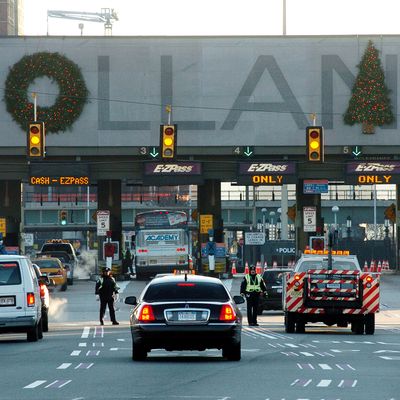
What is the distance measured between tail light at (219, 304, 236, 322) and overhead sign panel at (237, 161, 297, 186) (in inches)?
1910

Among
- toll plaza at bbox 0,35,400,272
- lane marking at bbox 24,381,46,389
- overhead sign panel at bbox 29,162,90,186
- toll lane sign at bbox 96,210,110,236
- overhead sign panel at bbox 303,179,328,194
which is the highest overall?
toll plaza at bbox 0,35,400,272

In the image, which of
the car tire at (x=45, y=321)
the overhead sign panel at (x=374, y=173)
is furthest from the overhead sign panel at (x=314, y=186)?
the car tire at (x=45, y=321)

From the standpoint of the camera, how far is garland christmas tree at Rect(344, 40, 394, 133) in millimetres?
71875

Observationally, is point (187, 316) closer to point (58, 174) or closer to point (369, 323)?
point (369, 323)

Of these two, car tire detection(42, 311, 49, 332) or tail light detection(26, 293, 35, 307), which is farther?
car tire detection(42, 311, 49, 332)

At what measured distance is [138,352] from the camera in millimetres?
22781

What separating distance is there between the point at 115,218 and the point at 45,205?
289ft

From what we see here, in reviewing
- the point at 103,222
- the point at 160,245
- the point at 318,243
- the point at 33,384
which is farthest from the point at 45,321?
the point at 160,245

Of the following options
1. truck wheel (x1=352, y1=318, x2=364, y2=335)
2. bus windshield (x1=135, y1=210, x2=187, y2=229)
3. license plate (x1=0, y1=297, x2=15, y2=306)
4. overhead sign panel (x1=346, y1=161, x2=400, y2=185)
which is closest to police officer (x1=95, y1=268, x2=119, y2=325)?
truck wheel (x1=352, y1=318, x2=364, y2=335)

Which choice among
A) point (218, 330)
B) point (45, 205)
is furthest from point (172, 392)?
point (45, 205)

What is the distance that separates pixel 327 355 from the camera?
971 inches

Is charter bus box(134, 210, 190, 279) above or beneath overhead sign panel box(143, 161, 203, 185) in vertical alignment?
beneath

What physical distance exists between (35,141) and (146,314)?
21354 mm

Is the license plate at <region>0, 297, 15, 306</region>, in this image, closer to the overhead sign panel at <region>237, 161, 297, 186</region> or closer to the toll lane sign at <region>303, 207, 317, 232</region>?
the overhead sign panel at <region>237, 161, 297, 186</region>
